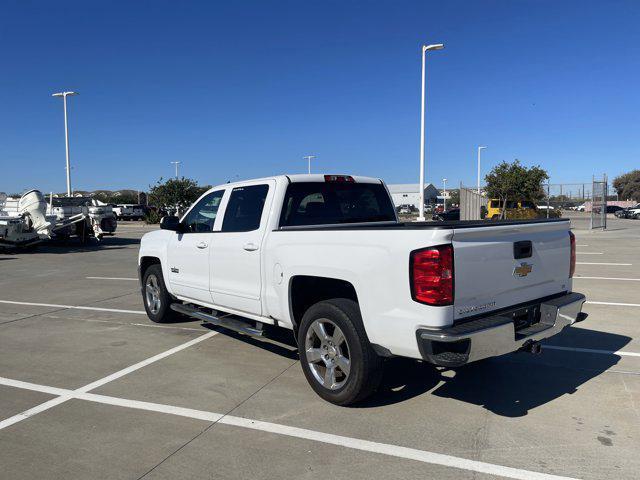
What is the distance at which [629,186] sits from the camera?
9388cm

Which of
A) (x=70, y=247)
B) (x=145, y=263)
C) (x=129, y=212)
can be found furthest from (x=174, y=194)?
(x=145, y=263)

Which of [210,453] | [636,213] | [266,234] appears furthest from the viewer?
[636,213]

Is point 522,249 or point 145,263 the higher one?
point 522,249

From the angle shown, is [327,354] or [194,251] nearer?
[327,354]

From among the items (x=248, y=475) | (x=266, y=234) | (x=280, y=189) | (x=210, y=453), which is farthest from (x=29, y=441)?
(x=280, y=189)

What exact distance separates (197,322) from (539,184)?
32429 mm

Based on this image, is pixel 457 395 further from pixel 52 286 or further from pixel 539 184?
pixel 539 184

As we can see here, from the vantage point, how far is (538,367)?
5203 millimetres

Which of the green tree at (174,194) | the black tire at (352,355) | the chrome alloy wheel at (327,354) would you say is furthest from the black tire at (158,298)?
the green tree at (174,194)

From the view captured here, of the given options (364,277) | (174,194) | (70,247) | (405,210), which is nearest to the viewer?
(364,277)

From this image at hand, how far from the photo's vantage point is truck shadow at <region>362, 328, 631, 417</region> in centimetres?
439

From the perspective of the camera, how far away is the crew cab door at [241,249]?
16.5 ft

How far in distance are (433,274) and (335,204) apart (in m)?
2.20

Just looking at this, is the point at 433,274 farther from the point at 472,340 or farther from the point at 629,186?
the point at 629,186
